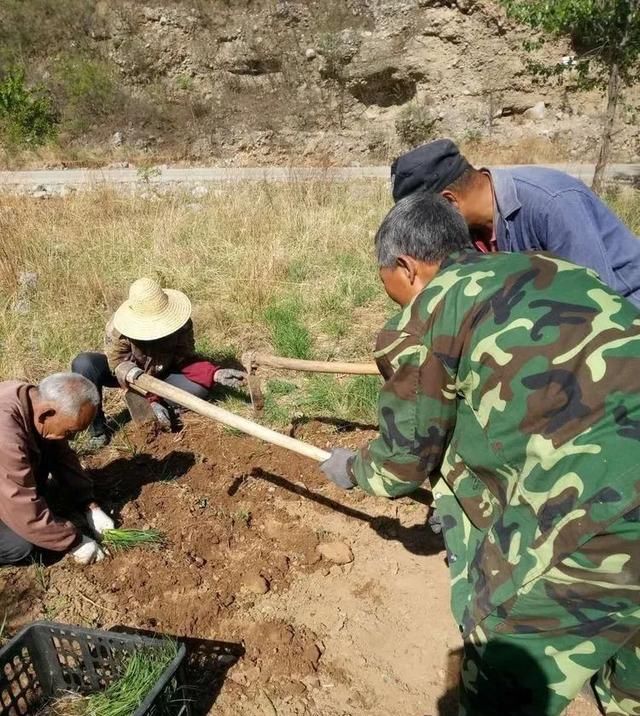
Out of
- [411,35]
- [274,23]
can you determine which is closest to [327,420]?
[411,35]

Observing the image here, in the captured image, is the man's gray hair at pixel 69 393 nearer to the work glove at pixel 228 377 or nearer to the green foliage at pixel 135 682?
the green foliage at pixel 135 682

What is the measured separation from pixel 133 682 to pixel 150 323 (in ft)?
7.04

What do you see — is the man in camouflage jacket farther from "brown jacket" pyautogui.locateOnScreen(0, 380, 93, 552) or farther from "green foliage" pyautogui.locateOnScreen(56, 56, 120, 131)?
"green foliage" pyautogui.locateOnScreen(56, 56, 120, 131)

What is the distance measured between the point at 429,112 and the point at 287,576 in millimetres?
16629

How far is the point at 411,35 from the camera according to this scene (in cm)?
1720

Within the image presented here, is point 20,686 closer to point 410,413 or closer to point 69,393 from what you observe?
point 69,393

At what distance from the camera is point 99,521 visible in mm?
3037

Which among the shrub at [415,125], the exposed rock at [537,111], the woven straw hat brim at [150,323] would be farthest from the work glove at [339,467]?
the exposed rock at [537,111]

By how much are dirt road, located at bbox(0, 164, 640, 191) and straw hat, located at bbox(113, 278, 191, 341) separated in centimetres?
527

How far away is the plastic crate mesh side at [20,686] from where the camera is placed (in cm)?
206

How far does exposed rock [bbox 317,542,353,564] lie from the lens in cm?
289

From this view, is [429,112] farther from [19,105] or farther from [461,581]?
[461,581]

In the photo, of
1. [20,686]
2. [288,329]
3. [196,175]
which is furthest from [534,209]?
[196,175]

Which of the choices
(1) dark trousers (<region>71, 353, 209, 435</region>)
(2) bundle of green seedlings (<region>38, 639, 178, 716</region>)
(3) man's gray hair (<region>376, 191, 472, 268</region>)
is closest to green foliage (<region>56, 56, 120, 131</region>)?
(1) dark trousers (<region>71, 353, 209, 435</region>)
